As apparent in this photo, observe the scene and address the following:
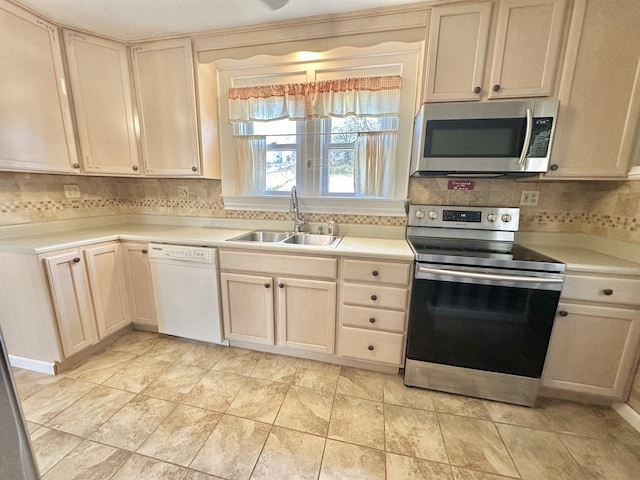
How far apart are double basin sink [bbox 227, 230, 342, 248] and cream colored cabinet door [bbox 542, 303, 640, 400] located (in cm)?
147

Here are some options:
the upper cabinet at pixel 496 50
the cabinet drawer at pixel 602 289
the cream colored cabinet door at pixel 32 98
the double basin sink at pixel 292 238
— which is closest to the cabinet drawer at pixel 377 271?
the double basin sink at pixel 292 238

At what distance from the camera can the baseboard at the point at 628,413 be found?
1.45 m

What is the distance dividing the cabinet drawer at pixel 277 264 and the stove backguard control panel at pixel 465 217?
30.5 inches

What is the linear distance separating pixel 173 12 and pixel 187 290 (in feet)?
6.31

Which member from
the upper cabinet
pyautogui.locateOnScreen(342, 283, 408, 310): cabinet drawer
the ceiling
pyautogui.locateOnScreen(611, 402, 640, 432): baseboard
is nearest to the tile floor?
pyautogui.locateOnScreen(611, 402, 640, 432): baseboard

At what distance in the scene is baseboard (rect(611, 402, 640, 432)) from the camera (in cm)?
145

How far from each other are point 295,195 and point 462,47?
1448mm

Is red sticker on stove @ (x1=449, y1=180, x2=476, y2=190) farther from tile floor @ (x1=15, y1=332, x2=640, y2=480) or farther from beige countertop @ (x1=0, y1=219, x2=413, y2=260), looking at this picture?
tile floor @ (x1=15, y1=332, x2=640, y2=480)

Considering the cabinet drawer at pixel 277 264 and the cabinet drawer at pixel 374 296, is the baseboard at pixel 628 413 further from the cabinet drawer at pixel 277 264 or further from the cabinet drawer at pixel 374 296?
the cabinet drawer at pixel 277 264

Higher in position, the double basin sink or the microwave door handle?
the microwave door handle

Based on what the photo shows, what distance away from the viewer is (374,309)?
1.74m

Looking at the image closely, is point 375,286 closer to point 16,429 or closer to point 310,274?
point 310,274

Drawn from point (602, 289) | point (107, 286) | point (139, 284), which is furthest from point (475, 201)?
point (107, 286)

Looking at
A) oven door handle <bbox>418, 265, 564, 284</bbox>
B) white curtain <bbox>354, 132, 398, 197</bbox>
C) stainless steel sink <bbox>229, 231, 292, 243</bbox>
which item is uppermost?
white curtain <bbox>354, 132, 398, 197</bbox>
